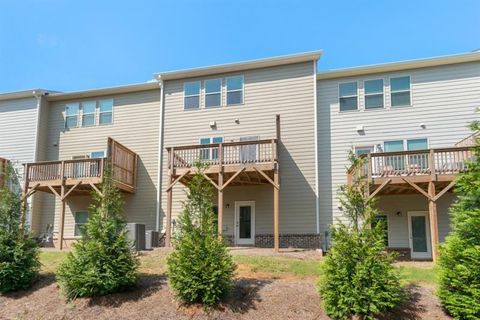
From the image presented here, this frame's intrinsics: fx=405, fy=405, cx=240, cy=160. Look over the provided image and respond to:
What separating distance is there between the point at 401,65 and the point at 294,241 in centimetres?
841

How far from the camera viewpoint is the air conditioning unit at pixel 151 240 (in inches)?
621

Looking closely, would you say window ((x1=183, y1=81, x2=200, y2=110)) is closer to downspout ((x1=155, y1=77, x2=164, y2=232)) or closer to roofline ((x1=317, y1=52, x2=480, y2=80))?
downspout ((x1=155, y1=77, x2=164, y2=232))

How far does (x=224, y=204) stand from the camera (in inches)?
691

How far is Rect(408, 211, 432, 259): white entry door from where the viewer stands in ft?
51.1

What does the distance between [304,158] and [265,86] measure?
368 cm

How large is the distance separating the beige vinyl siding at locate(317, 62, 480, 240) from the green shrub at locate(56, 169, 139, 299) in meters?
8.60

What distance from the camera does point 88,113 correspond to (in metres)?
20.1

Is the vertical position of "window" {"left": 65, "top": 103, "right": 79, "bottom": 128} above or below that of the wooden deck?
above

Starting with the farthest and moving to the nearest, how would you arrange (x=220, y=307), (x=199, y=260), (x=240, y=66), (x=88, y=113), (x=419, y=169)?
(x=88, y=113) → (x=240, y=66) → (x=419, y=169) → (x=199, y=260) → (x=220, y=307)

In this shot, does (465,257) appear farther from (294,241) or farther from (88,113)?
(88,113)

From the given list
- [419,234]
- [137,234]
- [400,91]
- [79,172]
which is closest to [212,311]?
[137,234]

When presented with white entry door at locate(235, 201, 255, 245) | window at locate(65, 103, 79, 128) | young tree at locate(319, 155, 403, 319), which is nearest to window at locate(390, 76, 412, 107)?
white entry door at locate(235, 201, 255, 245)

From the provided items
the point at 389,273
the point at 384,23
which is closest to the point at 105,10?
the point at 384,23

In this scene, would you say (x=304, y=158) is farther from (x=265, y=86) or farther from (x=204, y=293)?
(x=204, y=293)
